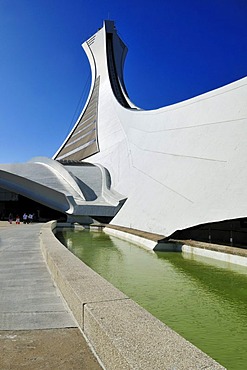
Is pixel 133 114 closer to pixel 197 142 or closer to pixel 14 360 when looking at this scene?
pixel 197 142

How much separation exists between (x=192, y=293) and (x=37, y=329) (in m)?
2.68

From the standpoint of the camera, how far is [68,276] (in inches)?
156

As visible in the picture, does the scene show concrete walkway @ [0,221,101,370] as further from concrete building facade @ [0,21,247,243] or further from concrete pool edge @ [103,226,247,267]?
concrete building facade @ [0,21,247,243]

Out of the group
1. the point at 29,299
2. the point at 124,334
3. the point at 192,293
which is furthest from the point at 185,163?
the point at 124,334

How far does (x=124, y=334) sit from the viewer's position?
2.14 metres

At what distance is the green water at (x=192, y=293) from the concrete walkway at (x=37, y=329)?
1098mm

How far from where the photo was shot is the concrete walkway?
7.52 ft

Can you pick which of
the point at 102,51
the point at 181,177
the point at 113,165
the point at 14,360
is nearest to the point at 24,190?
the point at 113,165

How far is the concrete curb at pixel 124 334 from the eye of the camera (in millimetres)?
1771

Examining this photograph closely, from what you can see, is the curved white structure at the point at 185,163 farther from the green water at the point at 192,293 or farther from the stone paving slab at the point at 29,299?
the stone paving slab at the point at 29,299

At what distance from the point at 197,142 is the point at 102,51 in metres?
28.6

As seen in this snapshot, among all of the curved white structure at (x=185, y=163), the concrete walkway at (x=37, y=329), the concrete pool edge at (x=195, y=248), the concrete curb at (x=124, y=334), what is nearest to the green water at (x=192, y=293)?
the concrete pool edge at (x=195, y=248)

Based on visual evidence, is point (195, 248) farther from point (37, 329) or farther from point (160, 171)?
point (37, 329)

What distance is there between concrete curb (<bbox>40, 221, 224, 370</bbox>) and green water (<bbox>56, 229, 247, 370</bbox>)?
833 mm
